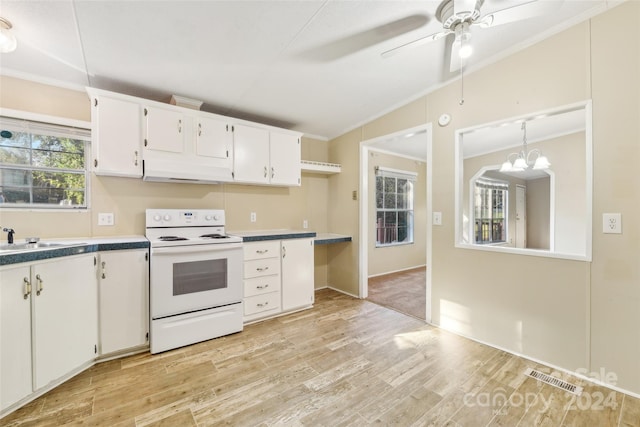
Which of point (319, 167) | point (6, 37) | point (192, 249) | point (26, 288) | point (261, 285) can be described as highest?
point (6, 37)

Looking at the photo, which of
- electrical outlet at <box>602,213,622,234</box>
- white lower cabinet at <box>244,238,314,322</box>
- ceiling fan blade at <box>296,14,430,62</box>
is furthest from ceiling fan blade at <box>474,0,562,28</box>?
white lower cabinet at <box>244,238,314,322</box>

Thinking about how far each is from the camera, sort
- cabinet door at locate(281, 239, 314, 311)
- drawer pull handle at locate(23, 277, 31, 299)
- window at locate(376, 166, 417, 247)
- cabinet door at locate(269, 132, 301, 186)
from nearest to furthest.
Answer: drawer pull handle at locate(23, 277, 31, 299) < cabinet door at locate(281, 239, 314, 311) < cabinet door at locate(269, 132, 301, 186) < window at locate(376, 166, 417, 247)

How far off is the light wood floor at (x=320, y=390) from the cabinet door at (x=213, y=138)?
1.87 meters

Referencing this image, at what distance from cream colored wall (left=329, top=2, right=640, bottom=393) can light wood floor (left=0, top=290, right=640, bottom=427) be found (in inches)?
10.1

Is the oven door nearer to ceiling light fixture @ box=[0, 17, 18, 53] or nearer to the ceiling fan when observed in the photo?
ceiling light fixture @ box=[0, 17, 18, 53]

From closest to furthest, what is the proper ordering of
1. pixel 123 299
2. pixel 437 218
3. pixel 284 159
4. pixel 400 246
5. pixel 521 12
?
pixel 521 12, pixel 123 299, pixel 437 218, pixel 284 159, pixel 400 246

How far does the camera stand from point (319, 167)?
12.6 feet

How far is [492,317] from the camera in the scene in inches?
97.7

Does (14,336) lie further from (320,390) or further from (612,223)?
(612,223)

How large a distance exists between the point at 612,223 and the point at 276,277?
288 cm

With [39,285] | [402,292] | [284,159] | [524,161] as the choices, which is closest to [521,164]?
[524,161]

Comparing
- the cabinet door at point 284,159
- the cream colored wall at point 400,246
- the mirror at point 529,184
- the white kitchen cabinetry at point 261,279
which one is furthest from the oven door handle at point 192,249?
Result: the cream colored wall at point 400,246

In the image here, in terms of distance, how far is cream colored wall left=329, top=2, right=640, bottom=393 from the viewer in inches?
71.6

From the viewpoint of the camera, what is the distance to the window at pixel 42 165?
222cm
